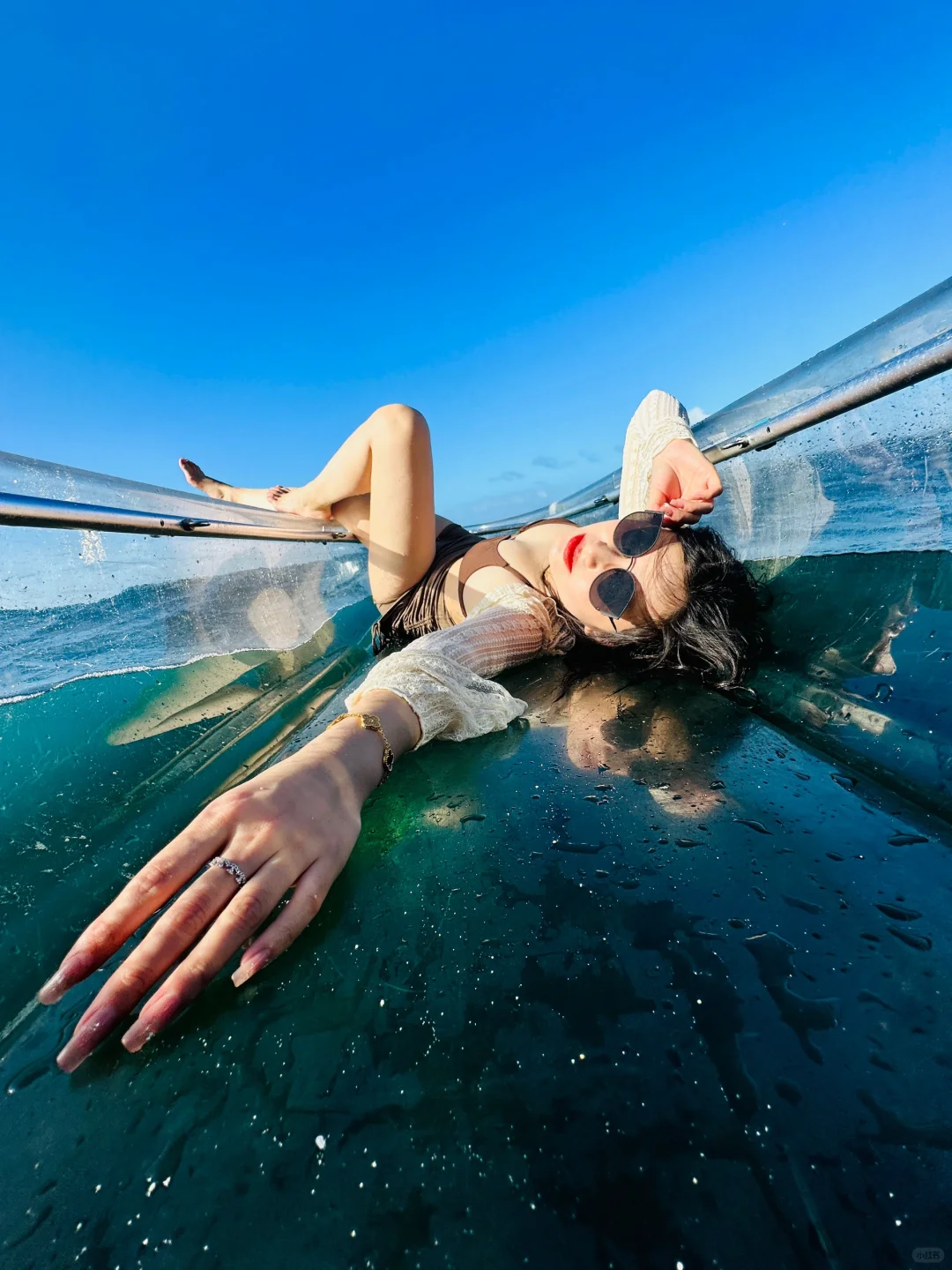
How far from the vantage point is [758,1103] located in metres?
0.44

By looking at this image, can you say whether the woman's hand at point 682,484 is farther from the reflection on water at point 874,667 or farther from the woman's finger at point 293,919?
the woman's finger at point 293,919

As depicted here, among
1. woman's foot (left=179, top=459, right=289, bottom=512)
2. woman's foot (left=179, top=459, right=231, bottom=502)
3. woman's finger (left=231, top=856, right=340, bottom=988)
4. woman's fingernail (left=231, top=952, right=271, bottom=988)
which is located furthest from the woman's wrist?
woman's foot (left=179, top=459, right=231, bottom=502)

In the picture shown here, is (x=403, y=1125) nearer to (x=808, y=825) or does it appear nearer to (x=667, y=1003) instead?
(x=667, y=1003)

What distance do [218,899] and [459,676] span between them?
2.42 ft

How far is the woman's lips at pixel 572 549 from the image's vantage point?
2.12 metres

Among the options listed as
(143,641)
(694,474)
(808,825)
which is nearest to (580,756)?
(808,825)

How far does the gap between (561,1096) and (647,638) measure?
1.60 metres

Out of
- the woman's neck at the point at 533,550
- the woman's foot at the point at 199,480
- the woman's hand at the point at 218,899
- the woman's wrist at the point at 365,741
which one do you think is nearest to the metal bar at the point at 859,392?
the woman's neck at the point at 533,550

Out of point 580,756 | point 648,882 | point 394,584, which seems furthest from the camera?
point 394,584

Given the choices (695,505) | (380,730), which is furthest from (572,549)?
(380,730)

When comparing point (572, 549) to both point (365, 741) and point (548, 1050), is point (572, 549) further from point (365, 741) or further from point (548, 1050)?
point (548, 1050)

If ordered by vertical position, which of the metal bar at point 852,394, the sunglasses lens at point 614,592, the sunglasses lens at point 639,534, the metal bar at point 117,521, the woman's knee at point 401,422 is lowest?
the sunglasses lens at point 614,592

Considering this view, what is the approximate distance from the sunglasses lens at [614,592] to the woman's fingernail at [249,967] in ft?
5.11

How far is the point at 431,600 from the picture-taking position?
2.49 meters
